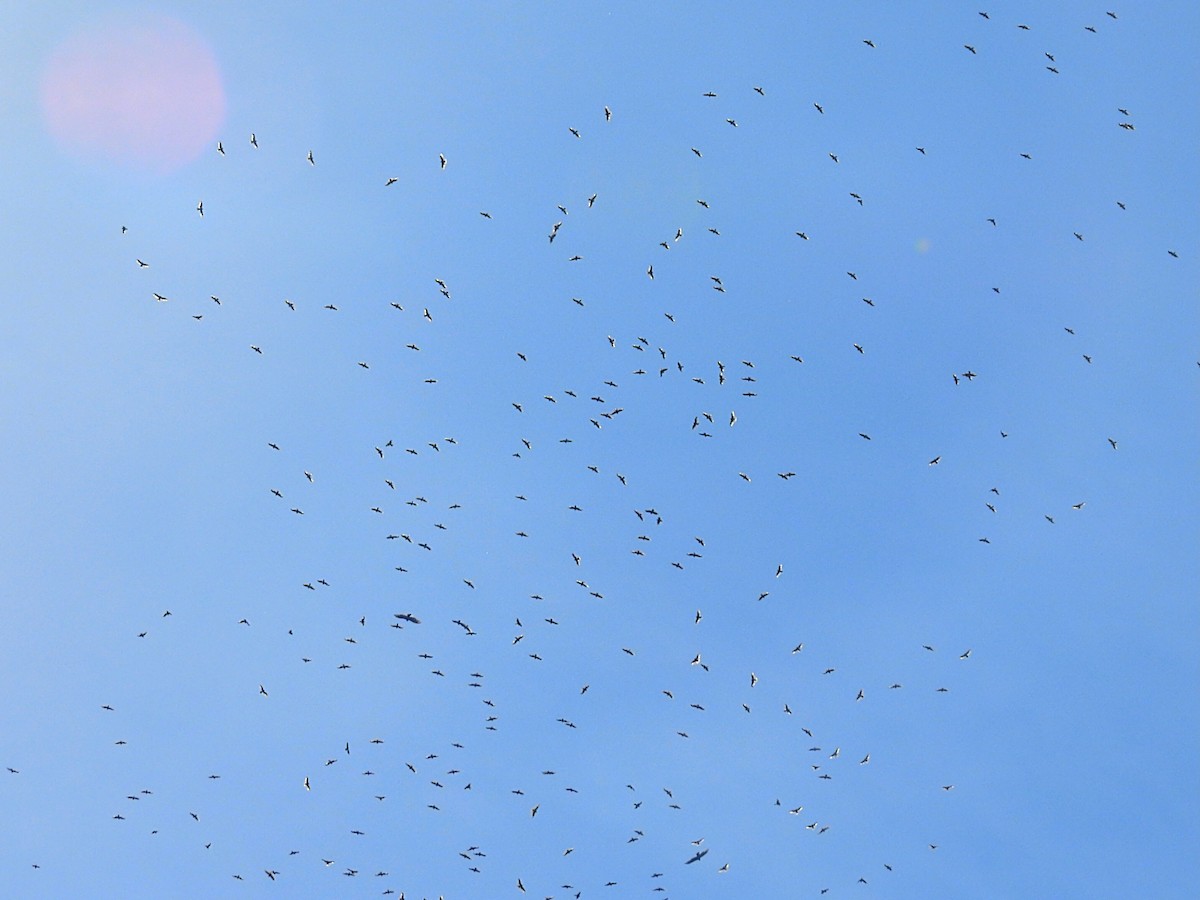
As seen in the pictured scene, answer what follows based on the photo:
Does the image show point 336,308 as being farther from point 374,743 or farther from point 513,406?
point 374,743

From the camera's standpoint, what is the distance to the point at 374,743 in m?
84.1

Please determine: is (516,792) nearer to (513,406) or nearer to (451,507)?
(451,507)

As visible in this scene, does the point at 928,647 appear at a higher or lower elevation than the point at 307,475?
lower

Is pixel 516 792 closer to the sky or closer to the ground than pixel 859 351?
closer to the ground

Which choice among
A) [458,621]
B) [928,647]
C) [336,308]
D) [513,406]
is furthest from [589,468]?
[928,647]

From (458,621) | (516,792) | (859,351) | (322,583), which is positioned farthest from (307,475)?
(859,351)

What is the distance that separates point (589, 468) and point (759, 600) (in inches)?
476

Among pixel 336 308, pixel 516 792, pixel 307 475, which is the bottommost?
pixel 516 792

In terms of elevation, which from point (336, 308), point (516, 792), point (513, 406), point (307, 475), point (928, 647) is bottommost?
point (516, 792)

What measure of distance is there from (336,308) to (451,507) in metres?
12.8

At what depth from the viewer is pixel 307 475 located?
87625 millimetres

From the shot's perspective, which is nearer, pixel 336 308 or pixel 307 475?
pixel 336 308

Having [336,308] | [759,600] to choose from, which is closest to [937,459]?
[759,600]

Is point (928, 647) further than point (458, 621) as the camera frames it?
Yes
